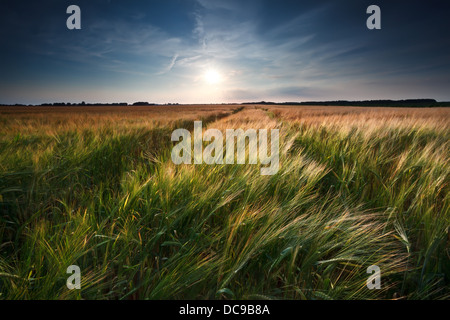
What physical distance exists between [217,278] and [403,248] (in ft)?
3.40

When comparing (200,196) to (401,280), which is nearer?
(401,280)

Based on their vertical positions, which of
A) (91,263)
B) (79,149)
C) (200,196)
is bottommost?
(91,263)

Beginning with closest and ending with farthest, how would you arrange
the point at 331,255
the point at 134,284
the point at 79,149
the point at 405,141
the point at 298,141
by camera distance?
the point at 134,284 → the point at 331,255 → the point at 79,149 → the point at 405,141 → the point at 298,141

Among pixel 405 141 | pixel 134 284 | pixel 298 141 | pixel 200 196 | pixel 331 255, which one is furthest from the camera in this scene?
pixel 298 141

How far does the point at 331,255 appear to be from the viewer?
1.01 m

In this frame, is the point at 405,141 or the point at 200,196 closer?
the point at 200,196

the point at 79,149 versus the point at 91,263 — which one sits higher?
the point at 79,149
